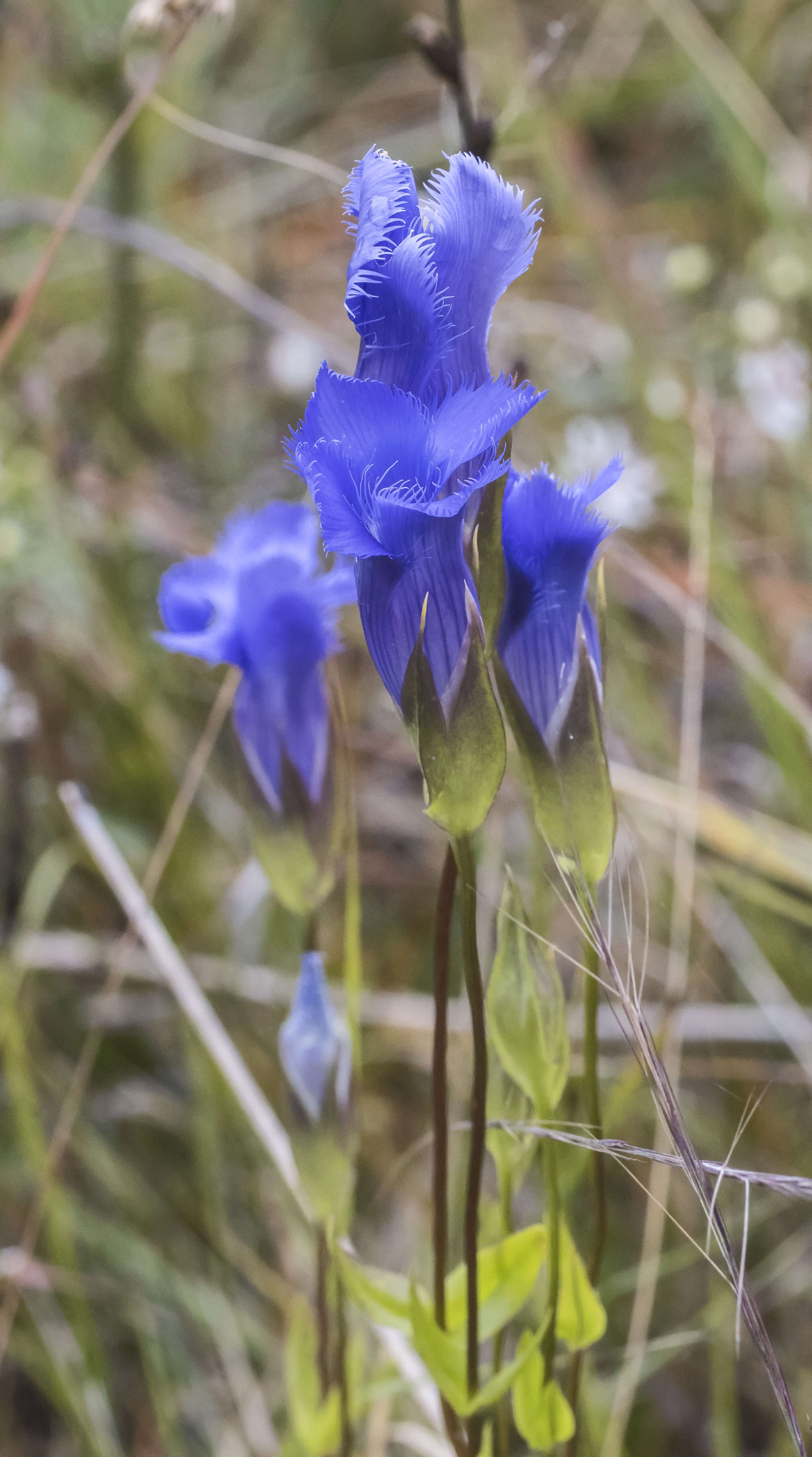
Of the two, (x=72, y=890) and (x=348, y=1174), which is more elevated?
(x=72, y=890)

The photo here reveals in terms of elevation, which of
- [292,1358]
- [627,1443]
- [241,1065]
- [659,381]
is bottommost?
[627,1443]

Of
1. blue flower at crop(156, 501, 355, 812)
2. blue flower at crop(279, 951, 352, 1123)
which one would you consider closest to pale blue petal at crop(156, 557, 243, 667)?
blue flower at crop(156, 501, 355, 812)

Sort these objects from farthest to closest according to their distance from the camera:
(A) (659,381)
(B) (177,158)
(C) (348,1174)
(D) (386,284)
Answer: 1. (B) (177,158)
2. (A) (659,381)
3. (C) (348,1174)
4. (D) (386,284)

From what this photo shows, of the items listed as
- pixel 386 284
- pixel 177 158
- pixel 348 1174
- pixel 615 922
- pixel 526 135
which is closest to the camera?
pixel 386 284

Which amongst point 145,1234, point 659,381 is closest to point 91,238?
point 659,381

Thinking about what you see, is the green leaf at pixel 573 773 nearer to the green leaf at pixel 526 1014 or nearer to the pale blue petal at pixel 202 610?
the green leaf at pixel 526 1014

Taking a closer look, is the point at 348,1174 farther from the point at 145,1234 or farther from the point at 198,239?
the point at 198,239

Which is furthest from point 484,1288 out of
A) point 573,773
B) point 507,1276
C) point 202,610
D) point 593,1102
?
point 202,610

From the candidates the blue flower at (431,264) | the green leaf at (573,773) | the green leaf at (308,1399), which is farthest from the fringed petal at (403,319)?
the green leaf at (308,1399)

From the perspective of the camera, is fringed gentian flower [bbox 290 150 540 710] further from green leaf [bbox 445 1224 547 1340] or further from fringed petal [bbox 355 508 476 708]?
green leaf [bbox 445 1224 547 1340]
